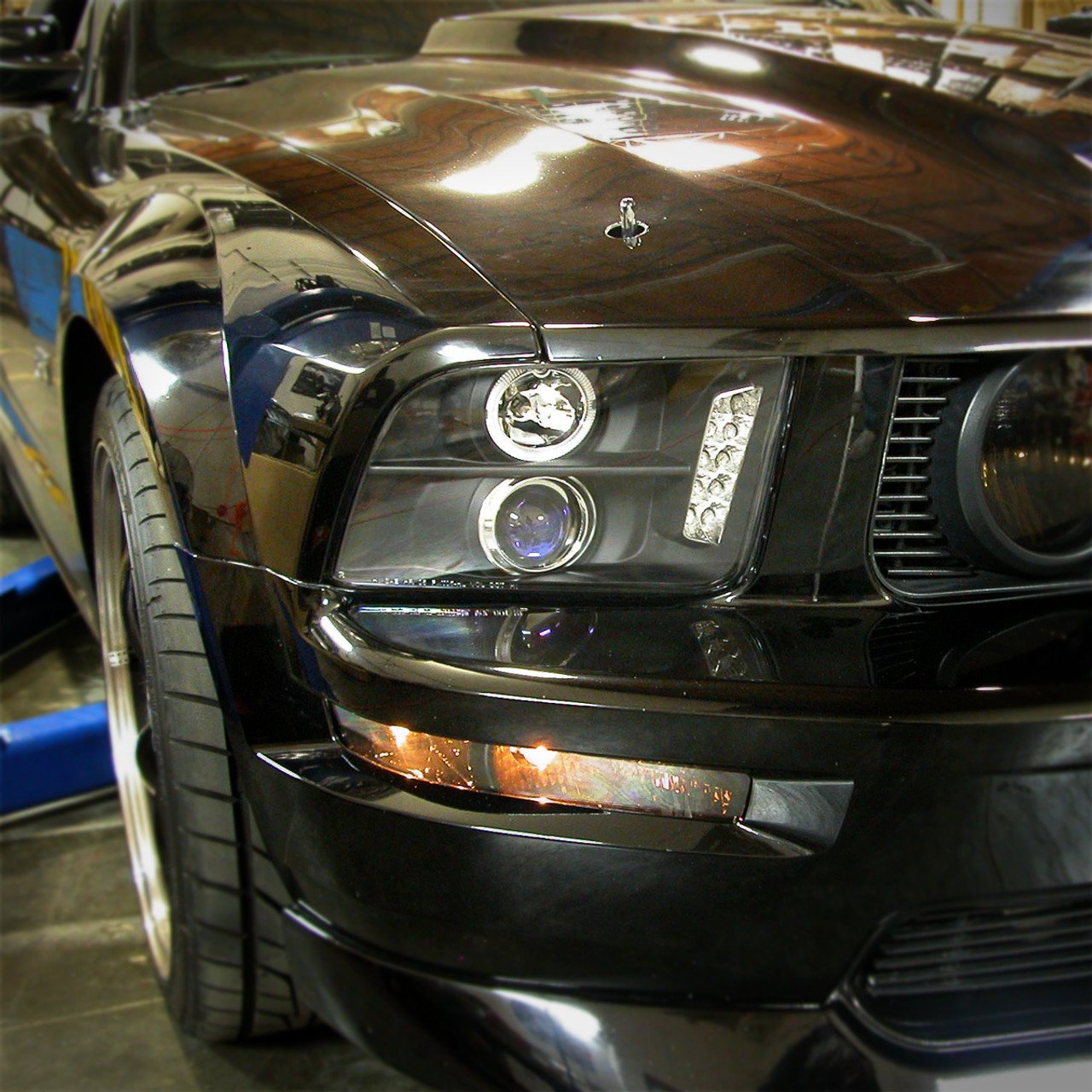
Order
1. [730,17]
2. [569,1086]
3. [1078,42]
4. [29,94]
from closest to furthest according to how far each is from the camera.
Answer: [569,1086]
[1078,42]
[730,17]
[29,94]

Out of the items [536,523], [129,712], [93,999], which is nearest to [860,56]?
[536,523]

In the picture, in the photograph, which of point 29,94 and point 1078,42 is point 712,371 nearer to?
point 1078,42

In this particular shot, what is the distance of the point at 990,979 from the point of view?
3.39ft

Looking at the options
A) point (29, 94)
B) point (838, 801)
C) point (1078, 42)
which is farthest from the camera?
point (29, 94)

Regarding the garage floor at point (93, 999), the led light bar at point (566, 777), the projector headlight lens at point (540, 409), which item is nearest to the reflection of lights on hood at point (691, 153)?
the projector headlight lens at point (540, 409)

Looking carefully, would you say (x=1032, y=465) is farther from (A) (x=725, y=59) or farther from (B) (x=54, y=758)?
(B) (x=54, y=758)

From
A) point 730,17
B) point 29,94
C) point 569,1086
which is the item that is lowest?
point 569,1086

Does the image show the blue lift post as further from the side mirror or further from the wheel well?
the side mirror

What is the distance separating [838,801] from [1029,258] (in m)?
0.46

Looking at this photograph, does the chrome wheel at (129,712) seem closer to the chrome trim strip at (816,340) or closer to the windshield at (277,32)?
the chrome trim strip at (816,340)

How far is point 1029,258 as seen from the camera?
3.30ft

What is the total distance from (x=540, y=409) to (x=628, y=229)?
7.3 inches

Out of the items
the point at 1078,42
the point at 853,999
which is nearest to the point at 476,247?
the point at 853,999

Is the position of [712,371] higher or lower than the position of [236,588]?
higher
